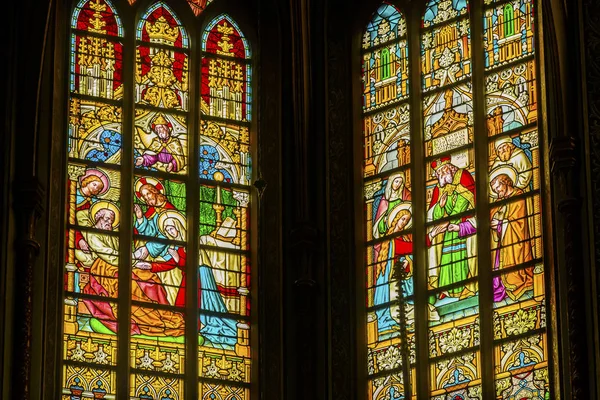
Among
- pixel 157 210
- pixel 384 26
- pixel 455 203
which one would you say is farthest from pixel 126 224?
pixel 384 26

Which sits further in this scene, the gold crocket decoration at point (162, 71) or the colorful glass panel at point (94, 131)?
the gold crocket decoration at point (162, 71)

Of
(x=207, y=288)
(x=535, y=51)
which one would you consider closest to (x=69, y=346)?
(x=207, y=288)

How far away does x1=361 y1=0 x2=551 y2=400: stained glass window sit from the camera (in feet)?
81.8

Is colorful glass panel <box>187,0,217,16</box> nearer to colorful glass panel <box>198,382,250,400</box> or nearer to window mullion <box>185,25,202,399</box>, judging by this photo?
window mullion <box>185,25,202,399</box>

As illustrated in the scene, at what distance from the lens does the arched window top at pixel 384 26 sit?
26.8m

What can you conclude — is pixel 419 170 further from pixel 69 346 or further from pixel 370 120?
pixel 69 346

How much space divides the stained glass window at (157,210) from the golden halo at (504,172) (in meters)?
2.30

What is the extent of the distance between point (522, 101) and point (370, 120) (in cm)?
157

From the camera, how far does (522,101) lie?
25.7 metres

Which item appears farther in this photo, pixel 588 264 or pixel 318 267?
pixel 318 267

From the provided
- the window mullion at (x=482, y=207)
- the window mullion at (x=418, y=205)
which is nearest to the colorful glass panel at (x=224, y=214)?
the window mullion at (x=418, y=205)

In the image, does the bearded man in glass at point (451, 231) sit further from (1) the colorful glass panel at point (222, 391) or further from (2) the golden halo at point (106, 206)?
(2) the golden halo at point (106, 206)

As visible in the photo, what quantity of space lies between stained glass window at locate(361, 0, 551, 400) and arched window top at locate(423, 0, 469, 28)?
0.01 m

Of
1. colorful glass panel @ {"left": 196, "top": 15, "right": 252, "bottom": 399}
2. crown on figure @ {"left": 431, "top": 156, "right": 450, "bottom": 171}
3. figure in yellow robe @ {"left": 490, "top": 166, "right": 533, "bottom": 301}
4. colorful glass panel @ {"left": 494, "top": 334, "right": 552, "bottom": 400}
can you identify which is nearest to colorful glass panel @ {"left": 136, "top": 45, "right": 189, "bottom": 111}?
colorful glass panel @ {"left": 196, "top": 15, "right": 252, "bottom": 399}
